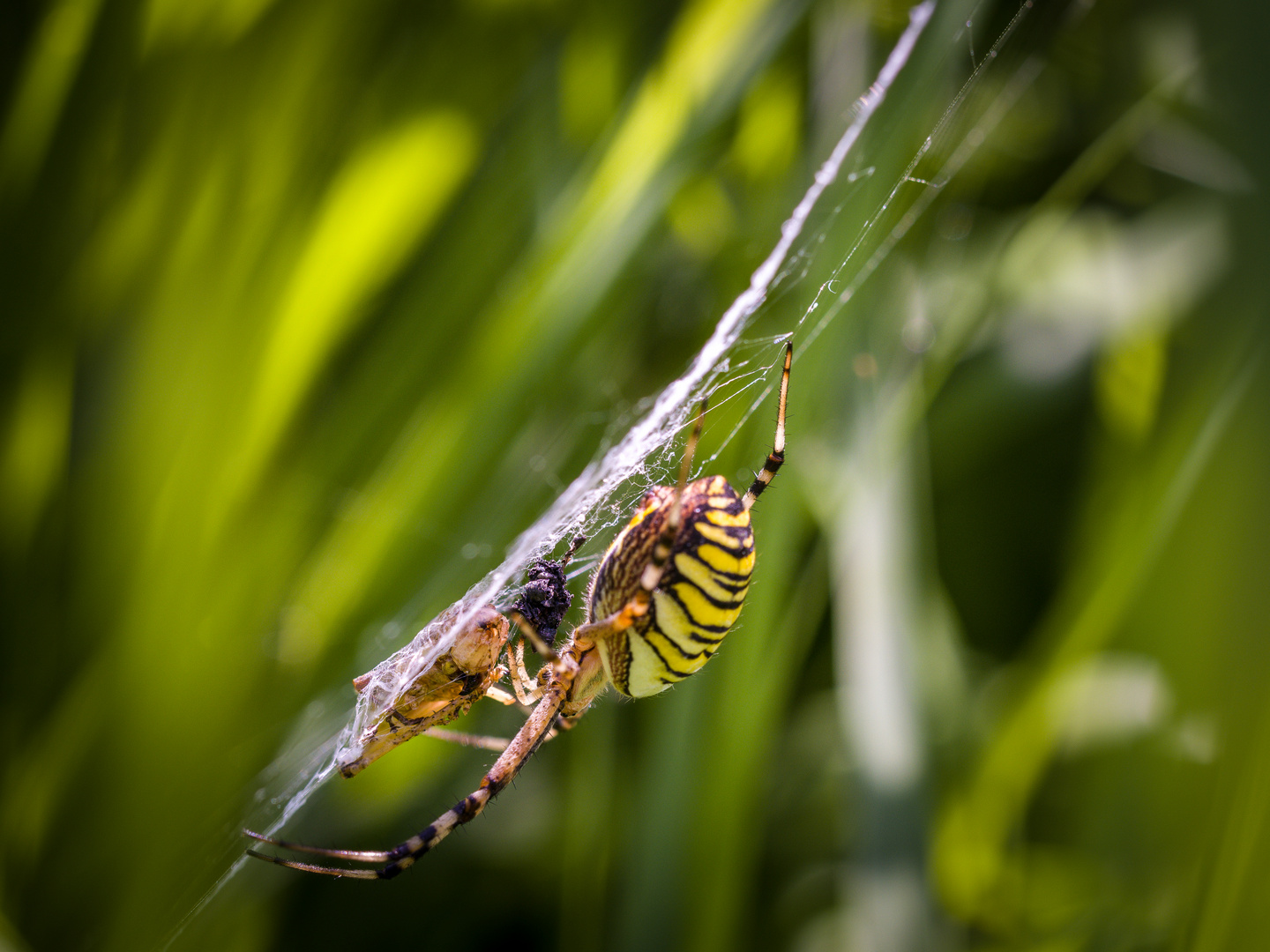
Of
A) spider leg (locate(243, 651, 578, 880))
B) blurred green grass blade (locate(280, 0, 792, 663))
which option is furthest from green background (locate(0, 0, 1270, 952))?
spider leg (locate(243, 651, 578, 880))

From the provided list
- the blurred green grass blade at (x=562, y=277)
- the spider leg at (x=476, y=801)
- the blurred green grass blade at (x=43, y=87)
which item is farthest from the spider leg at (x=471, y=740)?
the blurred green grass blade at (x=43, y=87)

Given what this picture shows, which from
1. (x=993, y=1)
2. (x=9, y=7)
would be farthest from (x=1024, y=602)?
(x=9, y=7)

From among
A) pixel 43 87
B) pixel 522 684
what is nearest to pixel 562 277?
pixel 522 684

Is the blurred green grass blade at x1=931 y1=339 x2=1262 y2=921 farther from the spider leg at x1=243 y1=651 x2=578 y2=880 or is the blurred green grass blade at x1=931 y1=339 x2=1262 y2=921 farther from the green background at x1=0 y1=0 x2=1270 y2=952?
the spider leg at x1=243 y1=651 x2=578 y2=880

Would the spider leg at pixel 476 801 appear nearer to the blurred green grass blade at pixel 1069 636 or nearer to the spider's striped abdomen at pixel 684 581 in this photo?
the spider's striped abdomen at pixel 684 581

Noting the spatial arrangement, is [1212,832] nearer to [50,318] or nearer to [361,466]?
[361,466]

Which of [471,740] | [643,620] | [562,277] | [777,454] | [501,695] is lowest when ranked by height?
[471,740]

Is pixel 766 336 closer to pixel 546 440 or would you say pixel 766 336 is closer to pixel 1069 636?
pixel 546 440

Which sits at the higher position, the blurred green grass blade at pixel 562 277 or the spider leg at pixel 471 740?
the blurred green grass blade at pixel 562 277
